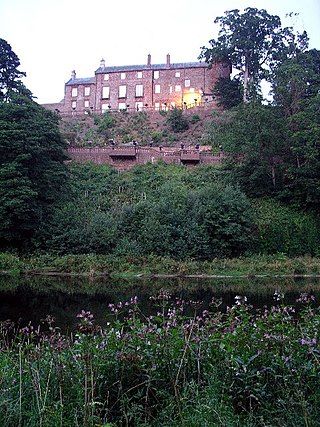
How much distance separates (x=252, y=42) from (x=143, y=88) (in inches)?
684

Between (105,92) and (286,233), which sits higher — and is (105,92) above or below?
above

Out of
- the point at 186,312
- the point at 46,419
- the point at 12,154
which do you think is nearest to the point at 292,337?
the point at 46,419

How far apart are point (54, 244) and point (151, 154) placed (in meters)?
13.1

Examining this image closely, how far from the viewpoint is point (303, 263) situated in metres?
24.0

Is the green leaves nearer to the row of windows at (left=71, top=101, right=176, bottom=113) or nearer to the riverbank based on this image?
the riverbank

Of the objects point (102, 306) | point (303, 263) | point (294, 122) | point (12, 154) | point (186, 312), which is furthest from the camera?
point (294, 122)

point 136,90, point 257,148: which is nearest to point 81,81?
Answer: point 136,90

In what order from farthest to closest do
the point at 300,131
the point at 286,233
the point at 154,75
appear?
the point at 154,75 → the point at 300,131 → the point at 286,233

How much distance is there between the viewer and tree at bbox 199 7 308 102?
4244cm

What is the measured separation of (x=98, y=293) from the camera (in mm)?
16359

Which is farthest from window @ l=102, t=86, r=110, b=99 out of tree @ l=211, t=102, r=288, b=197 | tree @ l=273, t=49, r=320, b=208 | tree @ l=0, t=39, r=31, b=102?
tree @ l=273, t=49, r=320, b=208

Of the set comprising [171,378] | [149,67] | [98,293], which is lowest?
[98,293]

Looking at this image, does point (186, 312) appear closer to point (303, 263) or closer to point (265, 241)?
point (303, 263)

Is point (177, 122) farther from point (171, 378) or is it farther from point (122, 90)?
point (171, 378)
